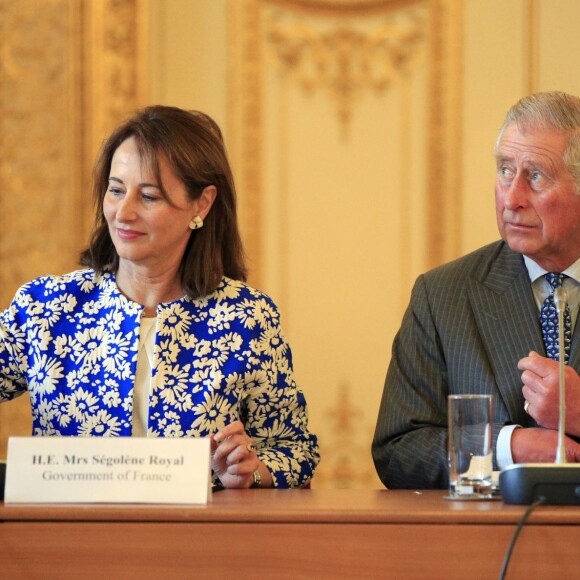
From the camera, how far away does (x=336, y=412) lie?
14.5 feet

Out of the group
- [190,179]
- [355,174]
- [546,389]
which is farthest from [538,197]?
[355,174]

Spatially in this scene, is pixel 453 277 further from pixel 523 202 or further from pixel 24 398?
pixel 24 398

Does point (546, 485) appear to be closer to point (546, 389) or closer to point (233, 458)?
point (546, 389)

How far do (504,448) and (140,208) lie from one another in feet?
2.96

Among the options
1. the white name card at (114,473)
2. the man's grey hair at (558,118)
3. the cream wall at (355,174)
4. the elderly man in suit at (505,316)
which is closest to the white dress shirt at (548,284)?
the elderly man in suit at (505,316)

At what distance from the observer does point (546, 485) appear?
1.68 metres

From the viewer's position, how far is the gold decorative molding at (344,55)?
14.7 feet

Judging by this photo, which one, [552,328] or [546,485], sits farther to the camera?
[552,328]

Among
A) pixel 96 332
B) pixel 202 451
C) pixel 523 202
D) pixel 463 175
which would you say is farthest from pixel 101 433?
pixel 463 175

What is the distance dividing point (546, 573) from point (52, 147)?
2.95m

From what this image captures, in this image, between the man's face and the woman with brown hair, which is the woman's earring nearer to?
the woman with brown hair

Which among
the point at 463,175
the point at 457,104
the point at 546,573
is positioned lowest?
the point at 546,573

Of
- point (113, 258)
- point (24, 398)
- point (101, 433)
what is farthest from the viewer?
point (24, 398)

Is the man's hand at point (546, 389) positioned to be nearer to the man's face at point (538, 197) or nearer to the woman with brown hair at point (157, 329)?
the man's face at point (538, 197)
